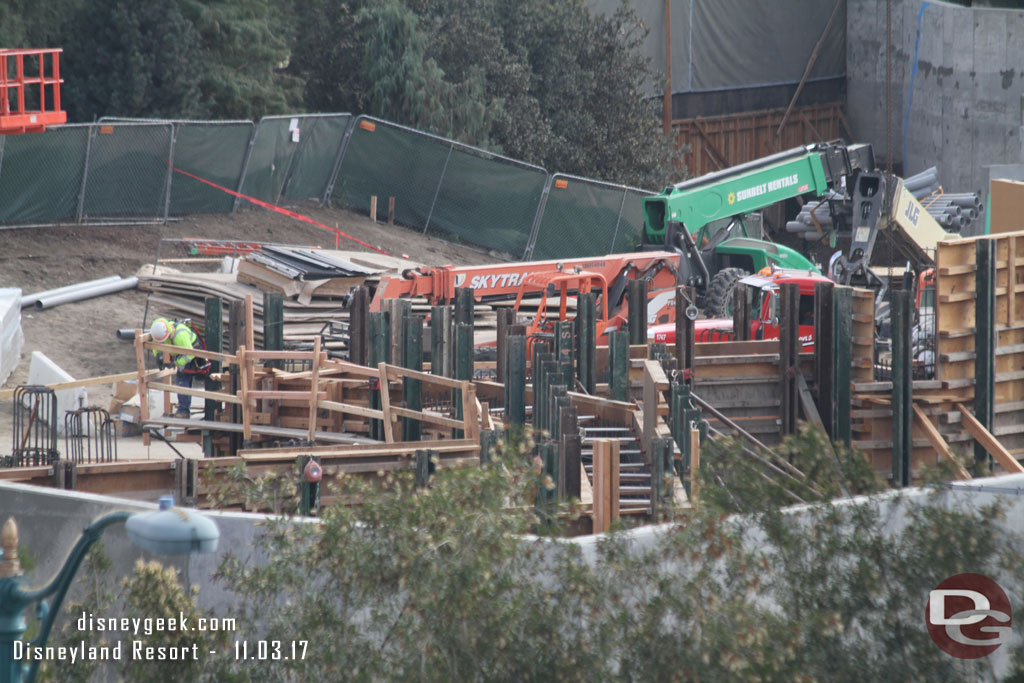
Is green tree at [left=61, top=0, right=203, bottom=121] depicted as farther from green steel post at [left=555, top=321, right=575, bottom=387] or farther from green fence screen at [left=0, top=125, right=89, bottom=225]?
green steel post at [left=555, top=321, right=575, bottom=387]

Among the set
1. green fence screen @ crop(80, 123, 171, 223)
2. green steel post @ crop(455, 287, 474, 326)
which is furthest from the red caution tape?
green steel post @ crop(455, 287, 474, 326)

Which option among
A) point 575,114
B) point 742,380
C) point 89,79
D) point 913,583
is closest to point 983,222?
point 575,114

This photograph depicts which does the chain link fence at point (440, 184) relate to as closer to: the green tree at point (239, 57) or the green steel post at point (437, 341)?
the green tree at point (239, 57)

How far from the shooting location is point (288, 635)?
6.25m

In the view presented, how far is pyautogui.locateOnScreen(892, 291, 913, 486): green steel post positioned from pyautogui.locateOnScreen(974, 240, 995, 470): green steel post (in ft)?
3.22

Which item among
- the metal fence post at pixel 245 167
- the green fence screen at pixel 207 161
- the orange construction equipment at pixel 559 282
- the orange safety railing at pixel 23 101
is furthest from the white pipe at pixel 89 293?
the orange construction equipment at pixel 559 282

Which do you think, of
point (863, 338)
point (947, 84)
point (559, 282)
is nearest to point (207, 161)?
point (559, 282)

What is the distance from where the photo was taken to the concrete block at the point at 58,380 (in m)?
19.5

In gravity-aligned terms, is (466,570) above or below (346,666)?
above

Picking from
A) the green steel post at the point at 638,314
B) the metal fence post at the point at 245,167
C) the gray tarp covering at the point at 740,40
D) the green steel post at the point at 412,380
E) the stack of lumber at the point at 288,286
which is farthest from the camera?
the gray tarp covering at the point at 740,40

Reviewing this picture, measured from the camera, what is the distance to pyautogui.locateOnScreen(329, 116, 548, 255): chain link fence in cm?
3164

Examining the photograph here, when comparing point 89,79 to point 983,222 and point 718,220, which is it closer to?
point 718,220

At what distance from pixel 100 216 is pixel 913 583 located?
25.4 m

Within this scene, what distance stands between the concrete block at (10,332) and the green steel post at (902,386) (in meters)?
13.6
